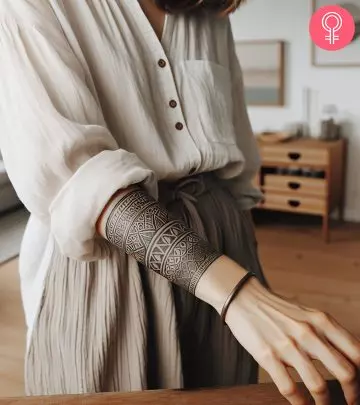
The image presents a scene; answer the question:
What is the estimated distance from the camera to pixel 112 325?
0.52 meters

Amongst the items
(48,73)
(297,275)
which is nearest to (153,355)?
(48,73)

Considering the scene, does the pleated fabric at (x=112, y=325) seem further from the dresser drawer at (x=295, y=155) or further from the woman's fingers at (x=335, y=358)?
the dresser drawer at (x=295, y=155)

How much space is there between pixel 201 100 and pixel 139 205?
203 mm

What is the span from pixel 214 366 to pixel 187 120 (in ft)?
0.93

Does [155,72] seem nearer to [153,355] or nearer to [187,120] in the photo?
[187,120]

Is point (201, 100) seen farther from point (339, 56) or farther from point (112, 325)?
point (339, 56)

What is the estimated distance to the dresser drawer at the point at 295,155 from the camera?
234 cm

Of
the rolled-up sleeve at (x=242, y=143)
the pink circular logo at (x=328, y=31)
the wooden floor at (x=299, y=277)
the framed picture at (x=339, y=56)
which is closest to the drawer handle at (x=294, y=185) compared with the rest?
the wooden floor at (x=299, y=277)

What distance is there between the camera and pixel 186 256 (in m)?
0.41

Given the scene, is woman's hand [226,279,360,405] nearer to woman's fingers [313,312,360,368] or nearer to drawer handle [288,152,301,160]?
woman's fingers [313,312,360,368]

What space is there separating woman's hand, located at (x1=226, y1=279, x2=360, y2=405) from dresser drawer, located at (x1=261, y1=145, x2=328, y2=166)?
2.06 metres

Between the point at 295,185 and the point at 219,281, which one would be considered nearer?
the point at 219,281

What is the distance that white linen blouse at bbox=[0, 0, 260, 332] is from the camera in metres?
0.43

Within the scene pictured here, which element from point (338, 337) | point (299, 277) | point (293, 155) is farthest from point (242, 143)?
point (293, 155)
